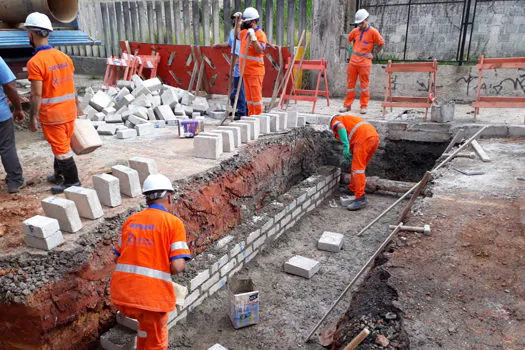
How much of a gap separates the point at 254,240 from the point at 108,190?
73.7 inches

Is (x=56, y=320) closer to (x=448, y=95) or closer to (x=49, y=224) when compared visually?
(x=49, y=224)

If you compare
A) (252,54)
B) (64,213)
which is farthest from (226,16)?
(64,213)

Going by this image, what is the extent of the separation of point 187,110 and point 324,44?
421cm

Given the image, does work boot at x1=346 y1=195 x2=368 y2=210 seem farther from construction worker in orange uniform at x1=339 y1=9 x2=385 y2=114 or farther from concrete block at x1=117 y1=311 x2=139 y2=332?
concrete block at x1=117 y1=311 x2=139 y2=332

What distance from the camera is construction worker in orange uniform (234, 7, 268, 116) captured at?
602 cm

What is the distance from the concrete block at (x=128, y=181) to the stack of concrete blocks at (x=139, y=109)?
2.52 m

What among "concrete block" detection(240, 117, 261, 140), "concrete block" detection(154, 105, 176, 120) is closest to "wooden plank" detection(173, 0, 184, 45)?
"concrete block" detection(154, 105, 176, 120)

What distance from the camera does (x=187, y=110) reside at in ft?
26.5

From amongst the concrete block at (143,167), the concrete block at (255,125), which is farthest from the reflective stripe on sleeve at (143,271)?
the concrete block at (255,125)

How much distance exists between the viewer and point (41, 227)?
287cm

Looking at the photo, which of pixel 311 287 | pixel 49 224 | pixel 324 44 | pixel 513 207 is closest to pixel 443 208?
pixel 513 207

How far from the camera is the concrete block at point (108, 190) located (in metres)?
3.56

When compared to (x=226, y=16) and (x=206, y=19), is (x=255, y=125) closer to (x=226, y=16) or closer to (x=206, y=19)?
(x=226, y=16)

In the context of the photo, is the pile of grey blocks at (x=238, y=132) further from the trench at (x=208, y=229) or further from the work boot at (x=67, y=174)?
the work boot at (x=67, y=174)
